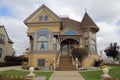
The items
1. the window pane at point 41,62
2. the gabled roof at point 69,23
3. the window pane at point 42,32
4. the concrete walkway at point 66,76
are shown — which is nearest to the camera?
the concrete walkway at point 66,76

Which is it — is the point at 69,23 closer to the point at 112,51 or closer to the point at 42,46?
the point at 42,46

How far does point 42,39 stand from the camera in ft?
106

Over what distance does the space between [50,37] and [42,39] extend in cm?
143

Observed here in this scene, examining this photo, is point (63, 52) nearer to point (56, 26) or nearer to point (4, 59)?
point (56, 26)

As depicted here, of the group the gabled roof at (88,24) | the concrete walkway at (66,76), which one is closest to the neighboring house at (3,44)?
the gabled roof at (88,24)

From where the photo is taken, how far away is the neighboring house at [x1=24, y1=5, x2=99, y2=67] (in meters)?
31.7

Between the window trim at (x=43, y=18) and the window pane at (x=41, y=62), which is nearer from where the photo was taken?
the window pane at (x=41, y=62)

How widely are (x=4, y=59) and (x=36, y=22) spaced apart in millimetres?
15094

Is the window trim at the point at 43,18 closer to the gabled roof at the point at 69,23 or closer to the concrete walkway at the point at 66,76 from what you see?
the gabled roof at the point at 69,23

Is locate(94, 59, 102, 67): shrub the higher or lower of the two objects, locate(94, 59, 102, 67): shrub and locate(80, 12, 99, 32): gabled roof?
the lower

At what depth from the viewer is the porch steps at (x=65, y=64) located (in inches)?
1114

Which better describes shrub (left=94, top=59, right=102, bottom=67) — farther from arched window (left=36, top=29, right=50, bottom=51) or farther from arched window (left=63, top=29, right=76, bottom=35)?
arched window (left=36, top=29, right=50, bottom=51)

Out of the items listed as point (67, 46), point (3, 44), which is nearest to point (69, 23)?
point (67, 46)

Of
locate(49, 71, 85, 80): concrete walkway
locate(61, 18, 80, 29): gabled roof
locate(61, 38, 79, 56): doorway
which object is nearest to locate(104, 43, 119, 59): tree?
locate(61, 18, 80, 29): gabled roof
